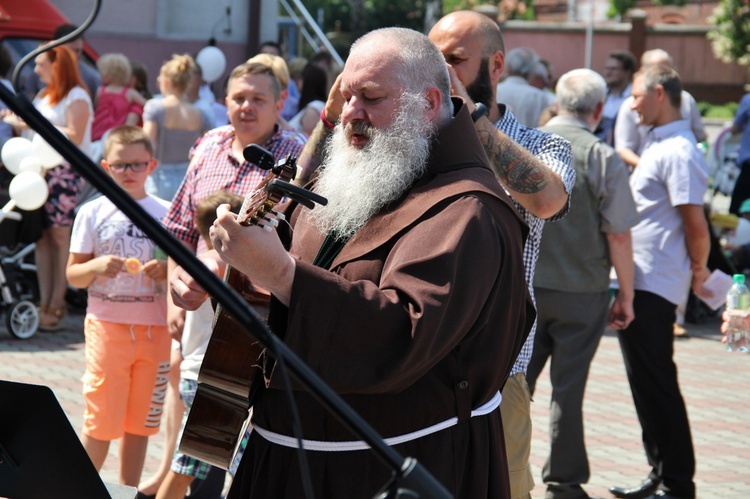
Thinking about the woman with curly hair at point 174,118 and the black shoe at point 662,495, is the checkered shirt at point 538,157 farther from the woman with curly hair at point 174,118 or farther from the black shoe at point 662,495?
the woman with curly hair at point 174,118

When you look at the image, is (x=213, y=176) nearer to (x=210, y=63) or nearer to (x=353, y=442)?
(x=353, y=442)

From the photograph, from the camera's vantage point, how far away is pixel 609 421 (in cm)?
679

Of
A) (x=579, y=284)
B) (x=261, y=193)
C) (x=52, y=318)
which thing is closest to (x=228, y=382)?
(x=261, y=193)

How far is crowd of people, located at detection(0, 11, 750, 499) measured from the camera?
250 cm

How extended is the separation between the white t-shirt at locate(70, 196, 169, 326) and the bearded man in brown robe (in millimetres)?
2115

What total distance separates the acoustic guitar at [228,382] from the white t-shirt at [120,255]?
1955 mm

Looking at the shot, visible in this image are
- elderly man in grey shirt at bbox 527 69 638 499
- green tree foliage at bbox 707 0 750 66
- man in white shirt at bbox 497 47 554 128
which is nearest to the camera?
elderly man in grey shirt at bbox 527 69 638 499

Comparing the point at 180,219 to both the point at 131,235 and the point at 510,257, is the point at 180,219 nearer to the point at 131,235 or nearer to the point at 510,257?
the point at 131,235

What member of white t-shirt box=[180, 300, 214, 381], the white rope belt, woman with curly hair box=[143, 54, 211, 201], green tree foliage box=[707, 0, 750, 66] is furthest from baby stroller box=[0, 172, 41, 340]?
green tree foliage box=[707, 0, 750, 66]

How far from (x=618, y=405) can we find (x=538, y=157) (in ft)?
12.5

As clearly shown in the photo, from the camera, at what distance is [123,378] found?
15.6 ft

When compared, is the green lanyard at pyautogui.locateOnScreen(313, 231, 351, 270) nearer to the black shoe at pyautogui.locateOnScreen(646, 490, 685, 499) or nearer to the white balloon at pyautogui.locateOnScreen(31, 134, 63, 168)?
the white balloon at pyautogui.locateOnScreen(31, 134, 63, 168)

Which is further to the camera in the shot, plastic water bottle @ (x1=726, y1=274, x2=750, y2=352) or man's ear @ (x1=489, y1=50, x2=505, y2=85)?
plastic water bottle @ (x1=726, y1=274, x2=750, y2=352)

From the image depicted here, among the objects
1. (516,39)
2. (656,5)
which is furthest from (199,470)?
(656,5)
